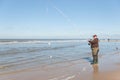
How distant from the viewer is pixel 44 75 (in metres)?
10.9

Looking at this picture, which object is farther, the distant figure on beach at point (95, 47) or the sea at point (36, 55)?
the distant figure on beach at point (95, 47)

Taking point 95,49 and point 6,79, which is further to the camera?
point 95,49

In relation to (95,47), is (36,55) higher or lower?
lower

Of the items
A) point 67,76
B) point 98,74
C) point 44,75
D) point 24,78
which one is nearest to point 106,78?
point 98,74

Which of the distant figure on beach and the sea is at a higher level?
the distant figure on beach

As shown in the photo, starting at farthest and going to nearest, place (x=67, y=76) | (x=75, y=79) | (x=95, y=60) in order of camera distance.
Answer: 1. (x=95, y=60)
2. (x=67, y=76)
3. (x=75, y=79)

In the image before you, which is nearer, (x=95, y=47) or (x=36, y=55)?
(x=95, y=47)

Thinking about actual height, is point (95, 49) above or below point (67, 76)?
above

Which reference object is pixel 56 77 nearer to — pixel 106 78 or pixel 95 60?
pixel 106 78

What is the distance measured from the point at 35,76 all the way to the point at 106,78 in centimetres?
326

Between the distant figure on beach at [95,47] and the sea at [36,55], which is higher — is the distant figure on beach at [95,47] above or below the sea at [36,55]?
above

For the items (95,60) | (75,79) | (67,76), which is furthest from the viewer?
(95,60)

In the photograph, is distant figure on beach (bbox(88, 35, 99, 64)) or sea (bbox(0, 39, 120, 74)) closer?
sea (bbox(0, 39, 120, 74))

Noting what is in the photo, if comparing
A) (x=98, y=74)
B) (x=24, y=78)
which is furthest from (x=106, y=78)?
(x=24, y=78)
